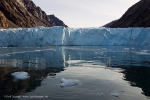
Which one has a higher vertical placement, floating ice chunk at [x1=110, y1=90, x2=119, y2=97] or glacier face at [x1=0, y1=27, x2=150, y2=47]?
glacier face at [x1=0, y1=27, x2=150, y2=47]

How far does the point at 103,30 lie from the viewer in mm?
53625

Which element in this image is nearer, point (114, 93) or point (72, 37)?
point (114, 93)

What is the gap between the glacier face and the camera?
167 feet

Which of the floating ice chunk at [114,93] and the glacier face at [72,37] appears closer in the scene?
the floating ice chunk at [114,93]

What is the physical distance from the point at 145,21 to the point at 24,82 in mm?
72608

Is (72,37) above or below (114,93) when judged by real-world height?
above

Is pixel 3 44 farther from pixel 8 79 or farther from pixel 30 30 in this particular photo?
pixel 8 79

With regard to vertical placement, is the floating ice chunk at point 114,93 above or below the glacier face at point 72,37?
below

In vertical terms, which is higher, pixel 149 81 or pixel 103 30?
pixel 103 30

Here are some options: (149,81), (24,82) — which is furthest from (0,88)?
(149,81)

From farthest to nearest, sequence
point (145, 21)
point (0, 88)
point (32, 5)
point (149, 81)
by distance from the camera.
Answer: point (32, 5) → point (145, 21) → point (149, 81) → point (0, 88)

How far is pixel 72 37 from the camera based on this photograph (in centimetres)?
5481

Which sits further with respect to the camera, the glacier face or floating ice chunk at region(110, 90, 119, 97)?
the glacier face

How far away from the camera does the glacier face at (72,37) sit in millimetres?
51031
